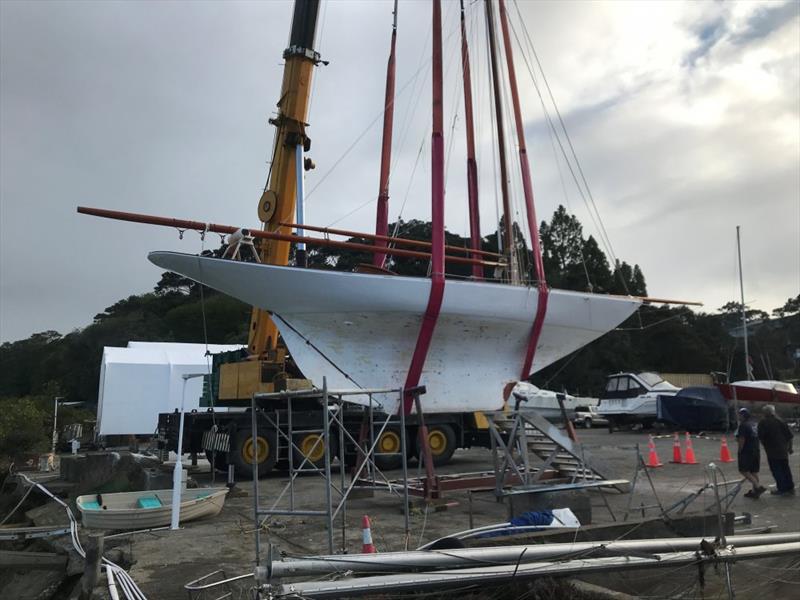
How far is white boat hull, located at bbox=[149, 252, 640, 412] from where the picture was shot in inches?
334

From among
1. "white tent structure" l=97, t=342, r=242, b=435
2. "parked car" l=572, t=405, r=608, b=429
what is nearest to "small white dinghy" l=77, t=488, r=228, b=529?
"white tent structure" l=97, t=342, r=242, b=435

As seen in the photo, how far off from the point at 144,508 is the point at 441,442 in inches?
288

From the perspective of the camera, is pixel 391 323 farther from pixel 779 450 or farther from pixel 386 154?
pixel 779 450

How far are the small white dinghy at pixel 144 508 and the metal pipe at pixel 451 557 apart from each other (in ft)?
16.4

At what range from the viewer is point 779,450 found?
8.91 m

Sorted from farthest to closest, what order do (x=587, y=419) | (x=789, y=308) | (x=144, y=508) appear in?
(x=789, y=308) → (x=587, y=419) → (x=144, y=508)

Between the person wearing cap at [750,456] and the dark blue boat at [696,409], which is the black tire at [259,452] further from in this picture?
the dark blue boat at [696,409]

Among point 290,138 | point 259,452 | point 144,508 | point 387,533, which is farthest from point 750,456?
point 290,138

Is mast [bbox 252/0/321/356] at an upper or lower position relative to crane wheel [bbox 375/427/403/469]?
upper

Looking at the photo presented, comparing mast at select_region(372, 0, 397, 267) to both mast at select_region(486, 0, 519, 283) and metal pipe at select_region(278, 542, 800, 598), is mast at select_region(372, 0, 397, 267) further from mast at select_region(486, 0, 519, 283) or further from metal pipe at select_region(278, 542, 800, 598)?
metal pipe at select_region(278, 542, 800, 598)

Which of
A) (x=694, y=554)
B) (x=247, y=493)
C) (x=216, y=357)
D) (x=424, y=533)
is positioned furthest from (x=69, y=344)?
(x=694, y=554)

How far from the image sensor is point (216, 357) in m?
14.0

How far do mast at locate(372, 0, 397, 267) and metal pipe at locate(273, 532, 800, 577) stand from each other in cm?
763

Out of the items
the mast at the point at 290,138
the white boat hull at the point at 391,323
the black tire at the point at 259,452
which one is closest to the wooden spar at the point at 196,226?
the white boat hull at the point at 391,323
